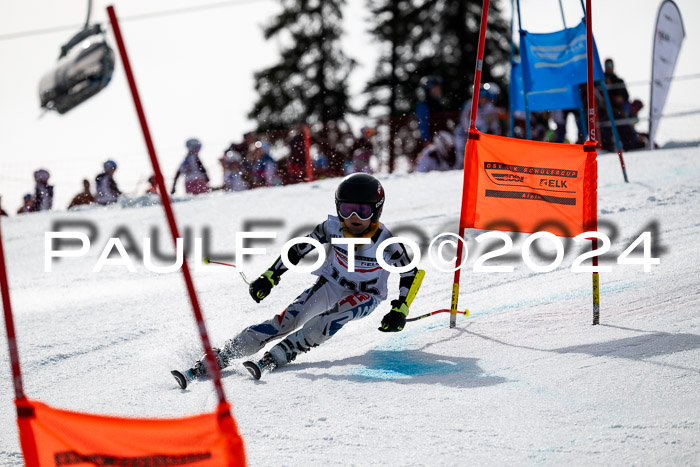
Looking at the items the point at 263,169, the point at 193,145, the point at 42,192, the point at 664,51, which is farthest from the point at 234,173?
the point at 664,51

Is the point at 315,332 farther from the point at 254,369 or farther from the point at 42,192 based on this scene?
the point at 42,192

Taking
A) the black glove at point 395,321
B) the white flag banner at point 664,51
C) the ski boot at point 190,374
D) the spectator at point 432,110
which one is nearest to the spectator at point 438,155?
the spectator at point 432,110

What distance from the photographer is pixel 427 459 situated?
139 inches

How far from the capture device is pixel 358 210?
5496 mm

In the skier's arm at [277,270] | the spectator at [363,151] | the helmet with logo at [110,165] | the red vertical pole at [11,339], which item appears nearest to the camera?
the red vertical pole at [11,339]

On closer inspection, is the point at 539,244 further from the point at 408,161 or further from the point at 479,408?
the point at 408,161

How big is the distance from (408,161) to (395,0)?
13.0 meters

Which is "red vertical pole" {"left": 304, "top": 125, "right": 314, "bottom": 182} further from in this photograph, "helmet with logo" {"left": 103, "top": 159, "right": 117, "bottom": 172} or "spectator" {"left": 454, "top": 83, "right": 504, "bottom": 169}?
"helmet with logo" {"left": 103, "top": 159, "right": 117, "bottom": 172}

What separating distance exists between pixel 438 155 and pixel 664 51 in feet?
14.6

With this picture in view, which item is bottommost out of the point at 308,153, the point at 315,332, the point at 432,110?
the point at 315,332

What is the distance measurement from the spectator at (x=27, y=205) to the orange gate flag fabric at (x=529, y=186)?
12314 mm

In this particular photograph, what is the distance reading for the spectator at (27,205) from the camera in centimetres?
1599
